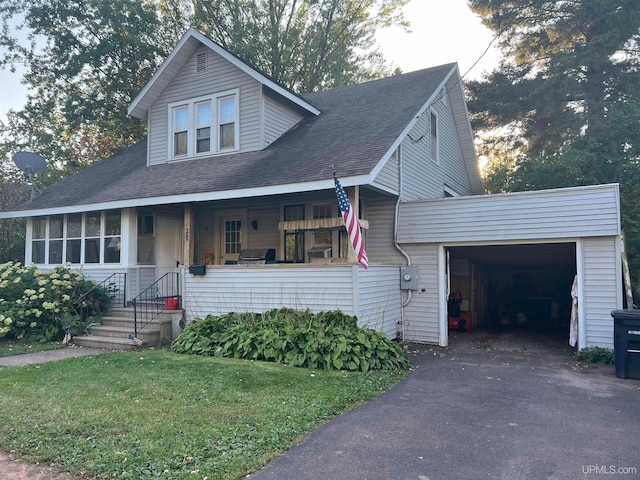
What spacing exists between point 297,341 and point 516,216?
495 cm

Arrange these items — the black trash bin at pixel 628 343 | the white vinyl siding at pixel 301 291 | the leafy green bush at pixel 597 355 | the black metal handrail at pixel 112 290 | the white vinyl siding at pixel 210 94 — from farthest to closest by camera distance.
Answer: the white vinyl siding at pixel 210 94
the black metal handrail at pixel 112 290
the white vinyl siding at pixel 301 291
the leafy green bush at pixel 597 355
the black trash bin at pixel 628 343

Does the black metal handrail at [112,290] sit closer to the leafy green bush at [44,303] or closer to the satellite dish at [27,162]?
the leafy green bush at [44,303]

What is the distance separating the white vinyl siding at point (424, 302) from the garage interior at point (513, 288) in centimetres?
178

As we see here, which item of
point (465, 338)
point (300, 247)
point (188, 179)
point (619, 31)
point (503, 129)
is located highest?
point (619, 31)

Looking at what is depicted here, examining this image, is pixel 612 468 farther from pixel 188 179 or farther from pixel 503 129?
pixel 503 129

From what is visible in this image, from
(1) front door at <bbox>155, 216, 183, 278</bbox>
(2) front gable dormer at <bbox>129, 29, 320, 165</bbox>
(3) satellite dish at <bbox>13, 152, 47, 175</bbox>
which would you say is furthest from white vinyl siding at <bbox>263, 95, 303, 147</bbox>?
(3) satellite dish at <bbox>13, 152, 47, 175</bbox>

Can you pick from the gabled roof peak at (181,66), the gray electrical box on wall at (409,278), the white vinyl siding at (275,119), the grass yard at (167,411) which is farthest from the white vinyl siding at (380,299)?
the gabled roof peak at (181,66)

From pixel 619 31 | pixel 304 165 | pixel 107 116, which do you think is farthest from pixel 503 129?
pixel 107 116

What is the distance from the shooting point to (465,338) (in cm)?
1088

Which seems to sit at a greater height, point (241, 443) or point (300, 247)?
point (300, 247)

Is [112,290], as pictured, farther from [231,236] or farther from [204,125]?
[204,125]

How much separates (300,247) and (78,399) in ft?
21.4

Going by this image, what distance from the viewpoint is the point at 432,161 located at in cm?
1232

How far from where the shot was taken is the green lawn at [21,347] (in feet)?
28.5
